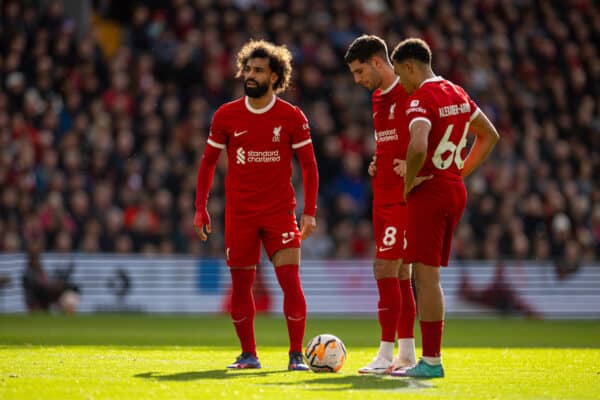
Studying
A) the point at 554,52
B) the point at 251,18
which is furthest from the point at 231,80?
the point at 554,52

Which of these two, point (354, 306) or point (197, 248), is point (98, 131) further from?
point (354, 306)

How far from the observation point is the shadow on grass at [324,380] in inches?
321

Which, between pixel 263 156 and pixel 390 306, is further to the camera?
pixel 263 156

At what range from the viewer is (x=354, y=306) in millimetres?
20312

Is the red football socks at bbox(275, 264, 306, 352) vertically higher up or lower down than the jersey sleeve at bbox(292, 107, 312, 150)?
lower down

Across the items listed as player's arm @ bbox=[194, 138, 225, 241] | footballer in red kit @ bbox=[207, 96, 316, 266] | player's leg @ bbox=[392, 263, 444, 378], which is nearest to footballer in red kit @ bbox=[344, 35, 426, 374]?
footballer in red kit @ bbox=[207, 96, 316, 266]

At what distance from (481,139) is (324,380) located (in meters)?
2.38

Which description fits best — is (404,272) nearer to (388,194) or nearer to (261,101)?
(388,194)

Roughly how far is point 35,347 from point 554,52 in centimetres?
1730

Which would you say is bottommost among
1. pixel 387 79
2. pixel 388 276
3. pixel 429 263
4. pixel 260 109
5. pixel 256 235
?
pixel 388 276

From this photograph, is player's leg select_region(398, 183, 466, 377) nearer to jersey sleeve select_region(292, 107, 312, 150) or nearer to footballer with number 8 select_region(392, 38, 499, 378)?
footballer with number 8 select_region(392, 38, 499, 378)

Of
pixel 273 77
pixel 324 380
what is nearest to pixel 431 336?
pixel 324 380

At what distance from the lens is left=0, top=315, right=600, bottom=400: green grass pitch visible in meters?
7.75

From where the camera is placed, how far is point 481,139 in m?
9.41
